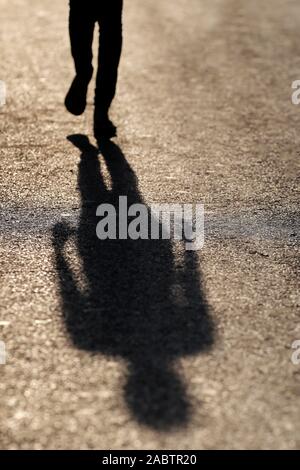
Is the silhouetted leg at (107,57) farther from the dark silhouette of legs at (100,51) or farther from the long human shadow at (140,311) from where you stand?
the long human shadow at (140,311)

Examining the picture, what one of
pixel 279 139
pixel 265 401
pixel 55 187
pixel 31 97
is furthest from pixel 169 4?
pixel 265 401

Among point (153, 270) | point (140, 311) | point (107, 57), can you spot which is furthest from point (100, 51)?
point (140, 311)

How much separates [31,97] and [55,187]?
6.97 ft

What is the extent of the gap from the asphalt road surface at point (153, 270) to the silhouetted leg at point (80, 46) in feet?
0.72

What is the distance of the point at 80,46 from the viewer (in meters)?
6.26

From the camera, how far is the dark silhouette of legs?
6.10m

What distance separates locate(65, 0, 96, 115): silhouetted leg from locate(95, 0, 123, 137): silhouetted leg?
10 cm

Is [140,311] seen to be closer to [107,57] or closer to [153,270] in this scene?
[153,270]

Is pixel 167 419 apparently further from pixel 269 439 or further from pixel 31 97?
pixel 31 97

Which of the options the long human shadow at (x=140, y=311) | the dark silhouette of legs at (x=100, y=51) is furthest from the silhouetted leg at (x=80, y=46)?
the long human shadow at (x=140, y=311)

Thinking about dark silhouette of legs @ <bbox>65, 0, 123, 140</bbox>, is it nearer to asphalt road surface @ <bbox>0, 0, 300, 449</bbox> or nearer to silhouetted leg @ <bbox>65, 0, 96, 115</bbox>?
silhouetted leg @ <bbox>65, 0, 96, 115</bbox>

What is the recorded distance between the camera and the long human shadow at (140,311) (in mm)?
3254

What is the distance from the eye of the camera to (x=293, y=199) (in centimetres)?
530

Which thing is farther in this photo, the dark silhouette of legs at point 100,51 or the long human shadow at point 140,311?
the dark silhouette of legs at point 100,51
